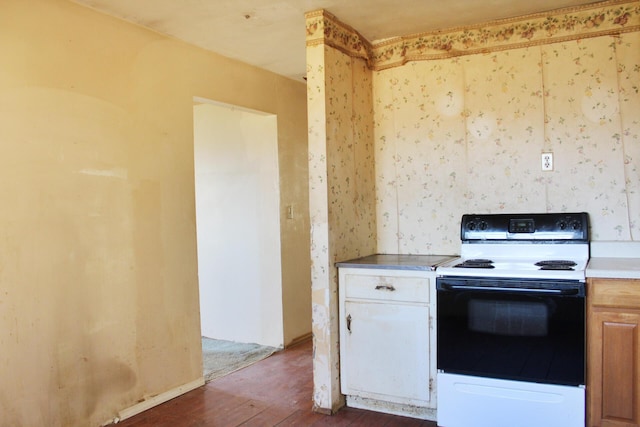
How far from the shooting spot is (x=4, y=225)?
87.0 inches

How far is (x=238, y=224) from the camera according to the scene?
13.8 feet

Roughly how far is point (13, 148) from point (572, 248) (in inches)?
114

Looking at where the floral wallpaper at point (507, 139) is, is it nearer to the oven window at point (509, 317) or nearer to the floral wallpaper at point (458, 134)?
the floral wallpaper at point (458, 134)

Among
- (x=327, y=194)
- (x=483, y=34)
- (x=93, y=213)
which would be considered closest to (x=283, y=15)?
(x=327, y=194)

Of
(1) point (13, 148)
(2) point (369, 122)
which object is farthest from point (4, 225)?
(2) point (369, 122)

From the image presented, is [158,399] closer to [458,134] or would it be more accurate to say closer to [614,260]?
[458,134]

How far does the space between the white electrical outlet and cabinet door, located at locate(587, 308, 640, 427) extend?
0.97m

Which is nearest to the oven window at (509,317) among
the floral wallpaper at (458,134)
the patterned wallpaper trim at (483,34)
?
the floral wallpaper at (458,134)

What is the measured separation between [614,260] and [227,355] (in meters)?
2.76

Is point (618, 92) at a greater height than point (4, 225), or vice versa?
point (618, 92)

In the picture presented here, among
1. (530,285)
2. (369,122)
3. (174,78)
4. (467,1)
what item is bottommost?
(530,285)

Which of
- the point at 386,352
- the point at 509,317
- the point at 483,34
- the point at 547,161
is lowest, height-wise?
the point at 386,352

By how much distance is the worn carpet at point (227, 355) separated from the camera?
3506mm

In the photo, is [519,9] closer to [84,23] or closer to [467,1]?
[467,1]
